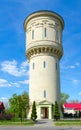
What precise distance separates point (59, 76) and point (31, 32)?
34.8 feet

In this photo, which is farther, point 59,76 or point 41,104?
point 59,76

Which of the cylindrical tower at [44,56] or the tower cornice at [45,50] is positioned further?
the tower cornice at [45,50]

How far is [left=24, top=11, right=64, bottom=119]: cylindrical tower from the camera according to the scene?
4534 cm

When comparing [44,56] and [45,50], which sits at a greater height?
[45,50]

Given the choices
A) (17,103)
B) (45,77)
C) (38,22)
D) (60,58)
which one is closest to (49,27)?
(38,22)

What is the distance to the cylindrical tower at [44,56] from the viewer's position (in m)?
45.3

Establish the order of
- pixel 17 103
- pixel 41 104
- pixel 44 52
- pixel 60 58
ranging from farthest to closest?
1. pixel 60 58
2. pixel 44 52
3. pixel 41 104
4. pixel 17 103

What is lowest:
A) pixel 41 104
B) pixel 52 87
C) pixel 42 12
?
pixel 41 104

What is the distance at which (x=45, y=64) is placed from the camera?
153ft

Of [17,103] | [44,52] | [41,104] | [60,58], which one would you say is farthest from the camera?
[60,58]

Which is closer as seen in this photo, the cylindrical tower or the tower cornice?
the cylindrical tower

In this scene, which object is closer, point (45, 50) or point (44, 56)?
point (45, 50)

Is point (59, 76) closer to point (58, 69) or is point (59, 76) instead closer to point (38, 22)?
point (58, 69)

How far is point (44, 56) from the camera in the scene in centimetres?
4722
